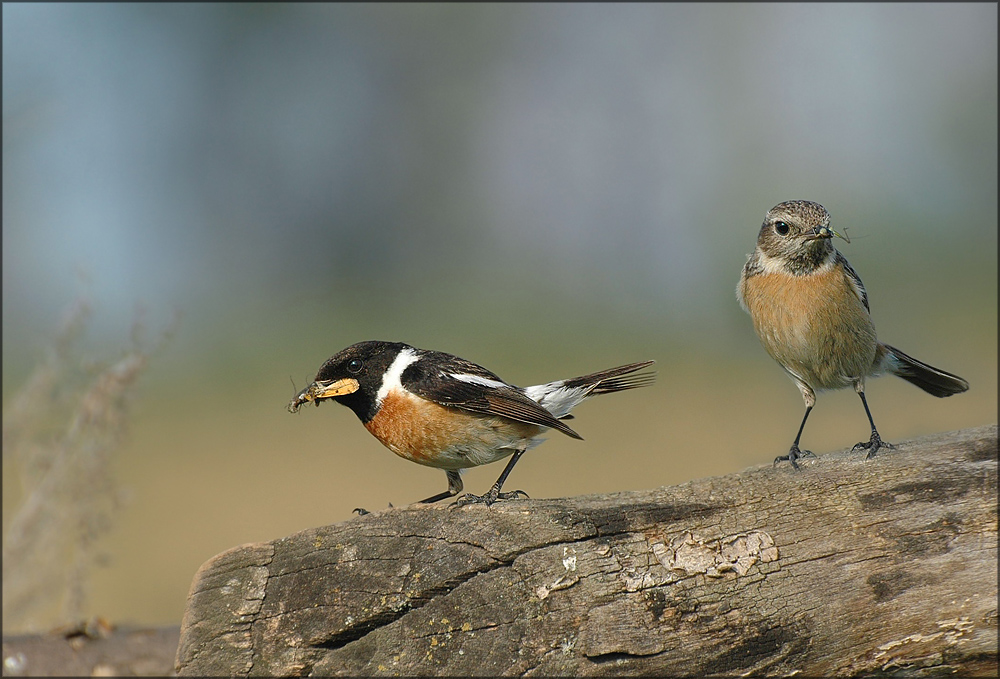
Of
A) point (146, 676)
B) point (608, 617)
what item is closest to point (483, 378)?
point (608, 617)

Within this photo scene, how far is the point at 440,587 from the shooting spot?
270 centimetres

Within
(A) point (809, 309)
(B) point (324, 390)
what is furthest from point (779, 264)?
(B) point (324, 390)

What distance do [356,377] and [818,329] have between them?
1.98m

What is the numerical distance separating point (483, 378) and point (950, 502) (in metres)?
1.85

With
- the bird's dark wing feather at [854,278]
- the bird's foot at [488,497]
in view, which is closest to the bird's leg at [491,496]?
the bird's foot at [488,497]

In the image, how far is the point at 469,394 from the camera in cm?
353

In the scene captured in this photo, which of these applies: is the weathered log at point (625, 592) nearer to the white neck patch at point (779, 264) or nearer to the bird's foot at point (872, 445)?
the bird's foot at point (872, 445)

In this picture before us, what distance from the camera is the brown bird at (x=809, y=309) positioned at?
138 inches

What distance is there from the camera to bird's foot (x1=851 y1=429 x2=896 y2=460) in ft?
10.4

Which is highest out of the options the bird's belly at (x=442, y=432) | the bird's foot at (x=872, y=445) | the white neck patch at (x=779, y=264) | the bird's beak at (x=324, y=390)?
the white neck patch at (x=779, y=264)

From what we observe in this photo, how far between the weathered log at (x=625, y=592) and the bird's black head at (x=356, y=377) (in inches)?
33.8

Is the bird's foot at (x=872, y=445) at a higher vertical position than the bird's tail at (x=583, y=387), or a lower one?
lower

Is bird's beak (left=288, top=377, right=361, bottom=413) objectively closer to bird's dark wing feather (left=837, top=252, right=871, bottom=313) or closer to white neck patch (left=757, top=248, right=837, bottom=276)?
white neck patch (left=757, top=248, right=837, bottom=276)

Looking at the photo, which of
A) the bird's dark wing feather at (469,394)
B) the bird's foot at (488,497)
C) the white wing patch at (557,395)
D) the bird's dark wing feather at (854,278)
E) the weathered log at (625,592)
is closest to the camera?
the weathered log at (625,592)
